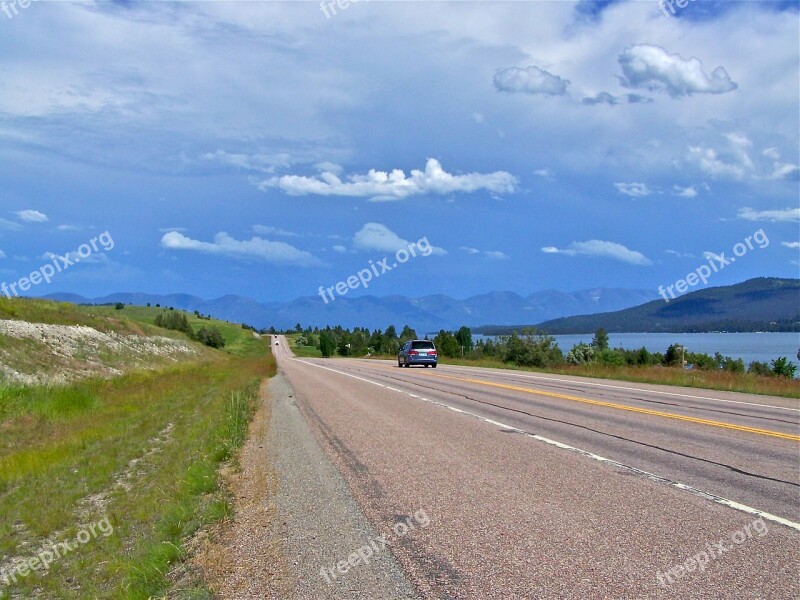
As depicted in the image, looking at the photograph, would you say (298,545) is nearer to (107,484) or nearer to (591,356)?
(107,484)

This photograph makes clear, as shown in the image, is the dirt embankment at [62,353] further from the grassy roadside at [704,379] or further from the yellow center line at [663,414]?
the grassy roadside at [704,379]

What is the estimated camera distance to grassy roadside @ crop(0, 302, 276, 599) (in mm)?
7219

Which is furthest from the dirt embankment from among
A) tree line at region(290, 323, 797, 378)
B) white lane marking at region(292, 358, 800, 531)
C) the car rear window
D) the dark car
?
tree line at region(290, 323, 797, 378)

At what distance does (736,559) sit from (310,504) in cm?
433

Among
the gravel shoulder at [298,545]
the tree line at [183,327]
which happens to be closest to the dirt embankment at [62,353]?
the gravel shoulder at [298,545]

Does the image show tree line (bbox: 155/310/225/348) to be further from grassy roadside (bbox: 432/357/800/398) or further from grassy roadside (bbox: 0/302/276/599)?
grassy roadside (bbox: 0/302/276/599)

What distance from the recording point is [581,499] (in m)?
7.29

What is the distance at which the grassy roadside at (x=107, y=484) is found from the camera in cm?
722

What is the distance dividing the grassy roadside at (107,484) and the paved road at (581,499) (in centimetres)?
192

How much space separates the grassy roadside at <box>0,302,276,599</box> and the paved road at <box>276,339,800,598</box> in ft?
6.29

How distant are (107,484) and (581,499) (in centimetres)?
863

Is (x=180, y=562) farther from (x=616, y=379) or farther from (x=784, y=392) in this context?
(x=616, y=379)

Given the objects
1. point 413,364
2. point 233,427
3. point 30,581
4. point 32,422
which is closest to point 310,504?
point 30,581

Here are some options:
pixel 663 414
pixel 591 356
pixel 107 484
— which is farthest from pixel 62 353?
Result: pixel 591 356
